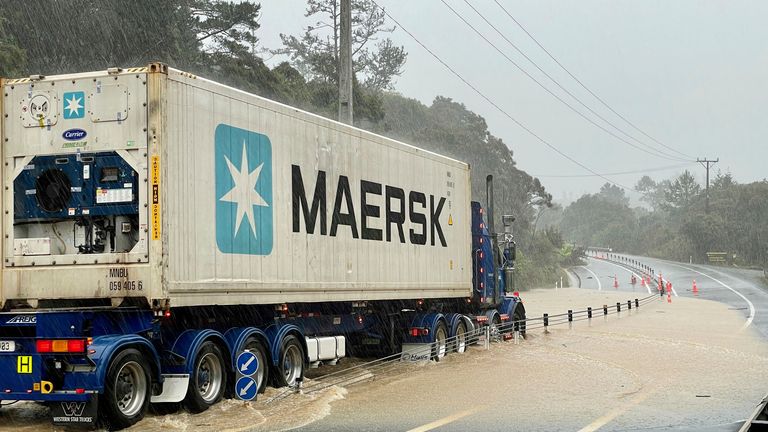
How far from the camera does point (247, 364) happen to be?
12.3m

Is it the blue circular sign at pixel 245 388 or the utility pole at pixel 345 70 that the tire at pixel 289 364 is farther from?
the utility pole at pixel 345 70

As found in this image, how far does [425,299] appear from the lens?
18.8 m

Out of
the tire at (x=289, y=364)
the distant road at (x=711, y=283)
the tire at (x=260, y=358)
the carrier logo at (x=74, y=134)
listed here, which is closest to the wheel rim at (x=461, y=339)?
the tire at (x=289, y=364)

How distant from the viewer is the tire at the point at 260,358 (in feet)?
41.6

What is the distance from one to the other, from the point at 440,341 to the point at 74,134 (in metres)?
9.74

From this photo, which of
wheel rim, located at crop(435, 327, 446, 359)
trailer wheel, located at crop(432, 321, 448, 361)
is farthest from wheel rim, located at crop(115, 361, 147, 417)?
wheel rim, located at crop(435, 327, 446, 359)

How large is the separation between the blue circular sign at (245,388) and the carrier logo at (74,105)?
383 cm

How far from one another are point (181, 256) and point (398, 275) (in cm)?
667

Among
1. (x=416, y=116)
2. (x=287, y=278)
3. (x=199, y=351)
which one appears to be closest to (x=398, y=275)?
(x=287, y=278)

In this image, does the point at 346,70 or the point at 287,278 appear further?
the point at 346,70

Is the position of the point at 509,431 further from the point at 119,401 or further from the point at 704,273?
the point at 704,273

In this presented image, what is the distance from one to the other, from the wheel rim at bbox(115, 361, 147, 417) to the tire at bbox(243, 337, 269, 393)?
2.01 m

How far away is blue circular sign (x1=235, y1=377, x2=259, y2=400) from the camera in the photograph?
12188 mm

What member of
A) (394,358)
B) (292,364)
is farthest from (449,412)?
(394,358)
